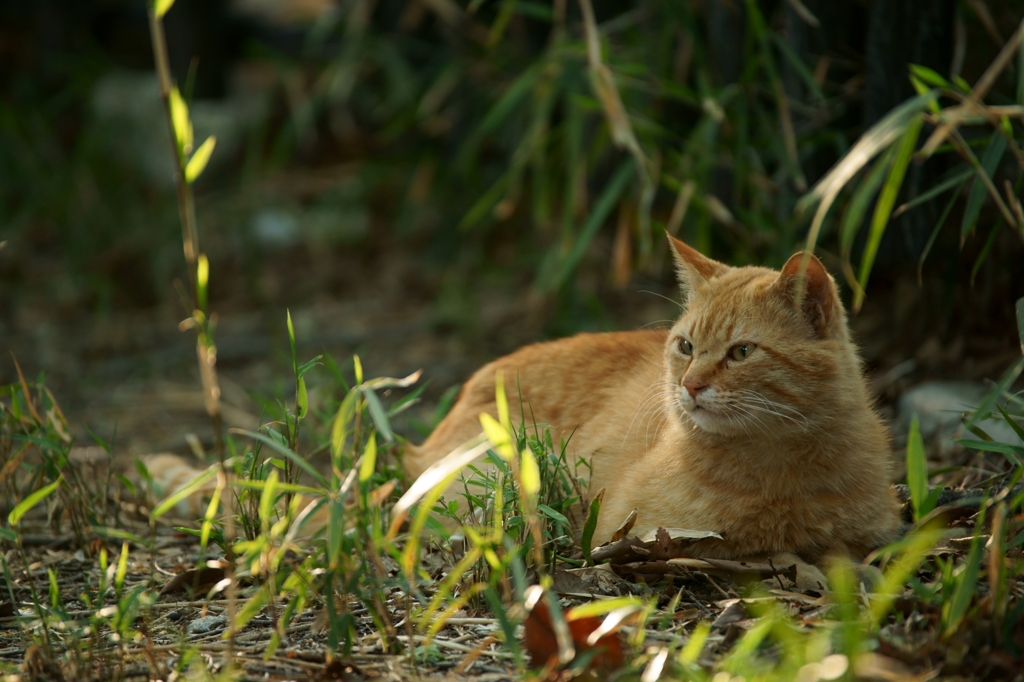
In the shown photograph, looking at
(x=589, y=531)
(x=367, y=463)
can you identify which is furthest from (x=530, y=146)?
(x=367, y=463)

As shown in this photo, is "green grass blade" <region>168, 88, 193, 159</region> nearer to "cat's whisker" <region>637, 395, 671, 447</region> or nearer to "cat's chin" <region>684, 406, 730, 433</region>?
"cat's chin" <region>684, 406, 730, 433</region>

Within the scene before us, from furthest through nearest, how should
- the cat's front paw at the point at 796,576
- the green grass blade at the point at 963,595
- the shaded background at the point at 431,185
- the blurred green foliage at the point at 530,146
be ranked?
1. the shaded background at the point at 431,185
2. the blurred green foliage at the point at 530,146
3. the cat's front paw at the point at 796,576
4. the green grass blade at the point at 963,595

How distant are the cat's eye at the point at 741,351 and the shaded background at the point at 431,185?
0.63 metres

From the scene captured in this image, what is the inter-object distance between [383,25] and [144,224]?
1.81m

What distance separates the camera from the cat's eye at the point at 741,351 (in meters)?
1.98

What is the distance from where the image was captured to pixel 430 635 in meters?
1.54

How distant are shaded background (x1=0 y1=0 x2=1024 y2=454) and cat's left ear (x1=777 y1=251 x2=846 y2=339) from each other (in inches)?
16.6

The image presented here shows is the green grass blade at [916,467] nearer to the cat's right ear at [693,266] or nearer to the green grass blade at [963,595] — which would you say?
the green grass blade at [963,595]

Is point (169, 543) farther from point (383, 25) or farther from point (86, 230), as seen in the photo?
point (383, 25)

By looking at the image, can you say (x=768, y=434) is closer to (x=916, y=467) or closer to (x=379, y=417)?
(x=916, y=467)

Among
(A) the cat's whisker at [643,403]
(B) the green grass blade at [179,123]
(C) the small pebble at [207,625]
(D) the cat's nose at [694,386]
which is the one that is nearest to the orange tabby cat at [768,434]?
(D) the cat's nose at [694,386]

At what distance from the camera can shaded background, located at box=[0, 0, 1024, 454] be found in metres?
2.97

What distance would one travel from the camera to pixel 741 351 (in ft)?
6.55

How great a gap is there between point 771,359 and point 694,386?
18 cm
